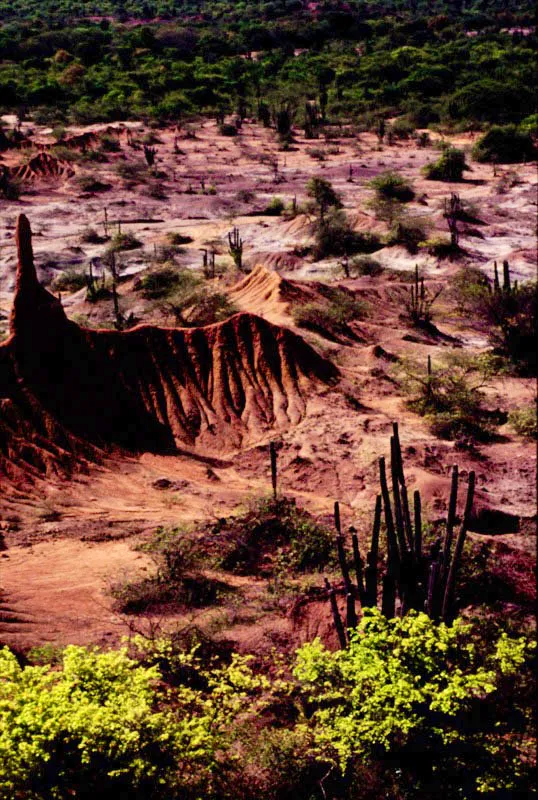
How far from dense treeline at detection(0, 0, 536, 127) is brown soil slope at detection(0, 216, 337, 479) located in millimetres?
53441

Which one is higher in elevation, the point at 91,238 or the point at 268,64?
the point at 268,64

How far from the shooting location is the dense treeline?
78.2 meters

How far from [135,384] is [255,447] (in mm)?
3824

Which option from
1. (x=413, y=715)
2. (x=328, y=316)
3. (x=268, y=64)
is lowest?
(x=413, y=715)

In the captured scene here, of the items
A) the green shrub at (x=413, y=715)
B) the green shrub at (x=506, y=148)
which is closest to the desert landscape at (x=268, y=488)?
the green shrub at (x=413, y=715)

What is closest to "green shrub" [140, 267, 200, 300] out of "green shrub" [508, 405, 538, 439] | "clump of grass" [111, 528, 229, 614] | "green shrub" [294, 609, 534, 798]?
"green shrub" [508, 405, 538, 439]

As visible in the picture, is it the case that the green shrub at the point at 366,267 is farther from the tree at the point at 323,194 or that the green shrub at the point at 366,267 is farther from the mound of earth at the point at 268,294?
the tree at the point at 323,194

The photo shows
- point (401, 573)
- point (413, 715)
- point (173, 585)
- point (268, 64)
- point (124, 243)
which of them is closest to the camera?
point (413, 715)

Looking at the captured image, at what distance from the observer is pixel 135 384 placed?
23.0 meters

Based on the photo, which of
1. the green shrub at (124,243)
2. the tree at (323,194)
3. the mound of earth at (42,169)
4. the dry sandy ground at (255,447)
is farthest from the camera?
the mound of earth at (42,169)

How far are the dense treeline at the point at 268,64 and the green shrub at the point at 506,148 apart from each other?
9.67 m

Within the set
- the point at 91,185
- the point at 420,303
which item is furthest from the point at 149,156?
the point at 420,303

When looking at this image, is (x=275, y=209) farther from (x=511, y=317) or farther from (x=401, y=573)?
(x=401, y=573)

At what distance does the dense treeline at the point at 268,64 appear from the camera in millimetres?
78250
